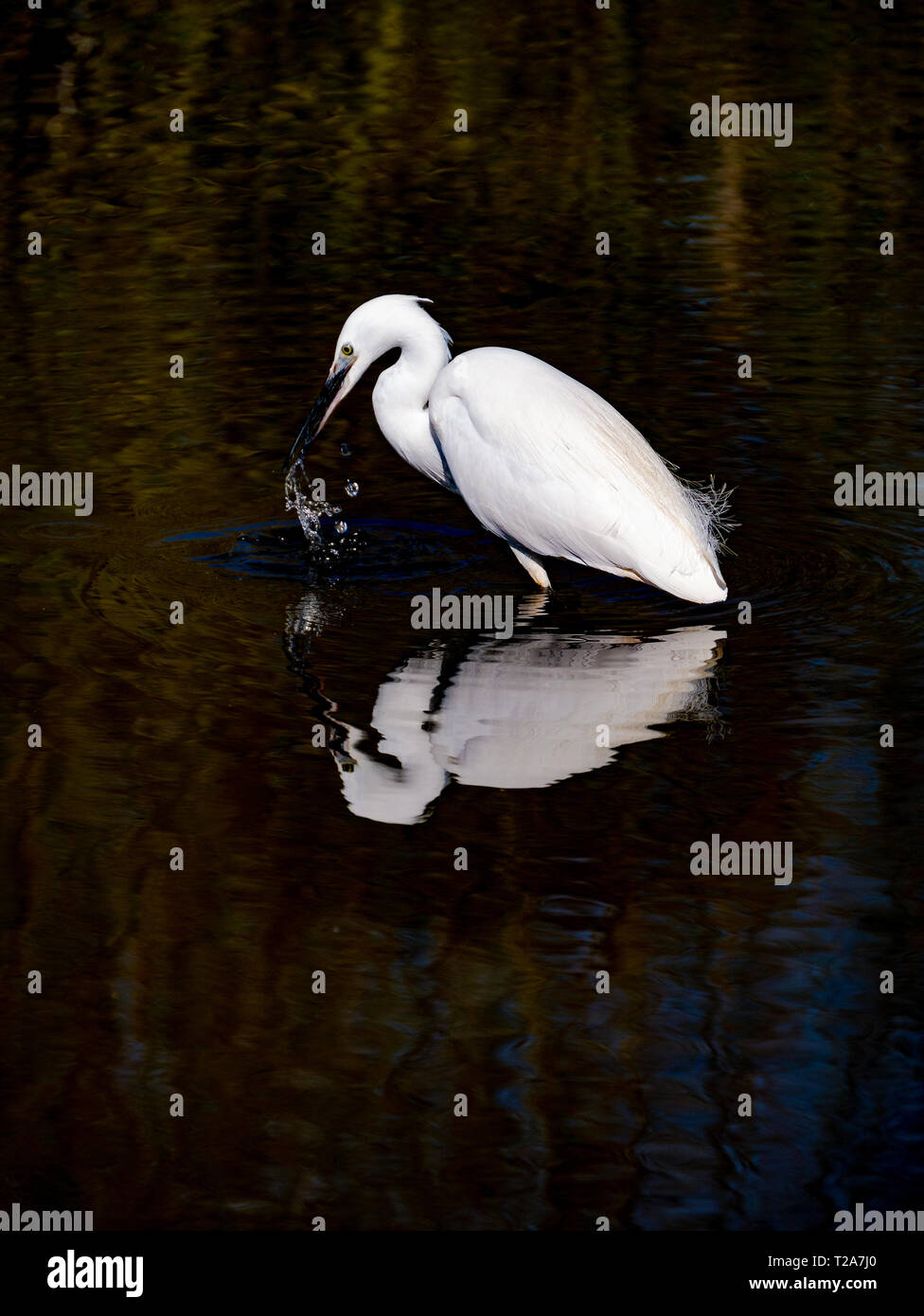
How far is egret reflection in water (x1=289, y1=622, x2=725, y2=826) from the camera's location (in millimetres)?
5152

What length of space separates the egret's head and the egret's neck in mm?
82

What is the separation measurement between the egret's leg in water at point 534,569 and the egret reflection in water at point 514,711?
43 cm

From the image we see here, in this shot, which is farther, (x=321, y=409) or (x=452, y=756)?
(x=321, y=409)

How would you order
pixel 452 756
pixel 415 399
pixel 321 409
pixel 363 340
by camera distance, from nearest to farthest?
1. pixel 452 756
2. pixel 363 340
3. pixel 321 409
4. pixel 415 399

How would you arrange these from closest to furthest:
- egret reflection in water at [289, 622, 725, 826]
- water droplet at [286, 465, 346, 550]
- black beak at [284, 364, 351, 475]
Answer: egret reflection in water at [289, 622, 725, 826]
black beak at [284, 364, 351, 475]
water droplet at [286, 465, 346, 550]

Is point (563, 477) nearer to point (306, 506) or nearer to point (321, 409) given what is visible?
point (321, 409)

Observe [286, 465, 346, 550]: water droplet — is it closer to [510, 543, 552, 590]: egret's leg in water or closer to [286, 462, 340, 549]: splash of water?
[286, 462, 340, 549]: splash of water

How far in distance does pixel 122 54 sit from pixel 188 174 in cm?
337

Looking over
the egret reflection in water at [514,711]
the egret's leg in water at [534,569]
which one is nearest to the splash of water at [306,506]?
the egret's leg in water at [534,569]

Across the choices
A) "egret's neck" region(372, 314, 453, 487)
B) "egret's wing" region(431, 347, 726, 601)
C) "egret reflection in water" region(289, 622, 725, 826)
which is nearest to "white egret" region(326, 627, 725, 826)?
"egret reflection in water" region(289, 622, 725, 826)

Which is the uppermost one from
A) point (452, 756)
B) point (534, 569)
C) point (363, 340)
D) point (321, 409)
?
point (363, 340)

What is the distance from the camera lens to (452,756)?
5273 millimetres

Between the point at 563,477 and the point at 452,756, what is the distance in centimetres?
148

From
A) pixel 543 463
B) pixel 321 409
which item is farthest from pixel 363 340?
pixel 543 463
